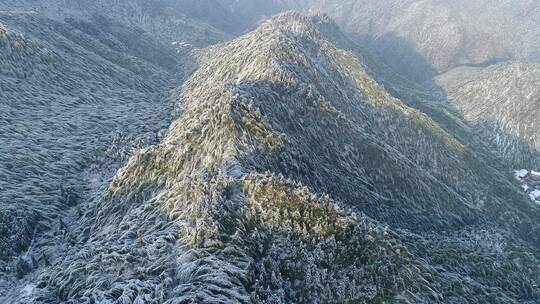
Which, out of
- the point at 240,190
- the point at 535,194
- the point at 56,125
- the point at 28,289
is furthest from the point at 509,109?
the point at 28,289

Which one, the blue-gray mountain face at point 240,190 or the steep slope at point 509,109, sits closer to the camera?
the blue-gray mountain face at point 240,190

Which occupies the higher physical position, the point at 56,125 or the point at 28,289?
the point at 56,125

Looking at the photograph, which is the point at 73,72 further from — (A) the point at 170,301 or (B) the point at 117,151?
(A) the point at 170,301

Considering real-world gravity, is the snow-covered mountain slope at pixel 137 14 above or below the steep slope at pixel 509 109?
above

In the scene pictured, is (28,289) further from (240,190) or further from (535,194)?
(535,194)

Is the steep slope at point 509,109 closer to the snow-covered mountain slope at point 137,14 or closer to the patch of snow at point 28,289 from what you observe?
the snow-covered mountain slope at point 137,14

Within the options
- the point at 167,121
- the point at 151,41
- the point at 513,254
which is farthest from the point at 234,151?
the point at 151,41

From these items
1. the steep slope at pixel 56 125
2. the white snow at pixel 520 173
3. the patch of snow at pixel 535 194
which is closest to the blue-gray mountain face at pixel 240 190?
the steep slope at pixel 56 125
